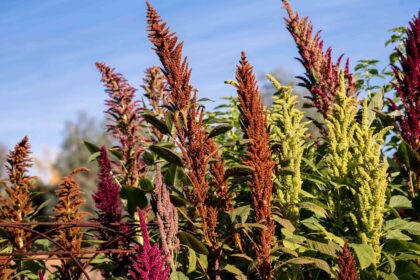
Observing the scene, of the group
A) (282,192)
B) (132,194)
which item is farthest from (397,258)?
(132,194)

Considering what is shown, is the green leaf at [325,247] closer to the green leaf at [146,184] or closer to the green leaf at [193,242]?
the green leaf at [193,242]

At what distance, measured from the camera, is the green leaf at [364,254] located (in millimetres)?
2908

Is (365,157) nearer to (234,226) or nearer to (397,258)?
(397,258)

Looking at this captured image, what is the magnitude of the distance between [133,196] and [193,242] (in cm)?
101

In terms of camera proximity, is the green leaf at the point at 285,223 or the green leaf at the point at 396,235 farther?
the green leaf at the point at 396,235

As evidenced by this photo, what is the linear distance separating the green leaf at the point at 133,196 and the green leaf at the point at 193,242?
84 centimetres

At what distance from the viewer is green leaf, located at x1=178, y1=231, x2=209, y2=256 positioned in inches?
116

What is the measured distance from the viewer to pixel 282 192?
10.4ft

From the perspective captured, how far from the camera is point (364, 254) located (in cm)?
295

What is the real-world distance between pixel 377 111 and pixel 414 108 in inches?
14.2

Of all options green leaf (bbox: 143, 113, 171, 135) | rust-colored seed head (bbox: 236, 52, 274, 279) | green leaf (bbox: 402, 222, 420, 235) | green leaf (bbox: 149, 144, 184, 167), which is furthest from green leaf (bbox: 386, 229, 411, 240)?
green leaf (bbox: 143, 113, 171, 135)

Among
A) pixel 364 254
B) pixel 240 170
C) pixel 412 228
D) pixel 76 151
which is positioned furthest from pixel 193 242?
pixel 76 151

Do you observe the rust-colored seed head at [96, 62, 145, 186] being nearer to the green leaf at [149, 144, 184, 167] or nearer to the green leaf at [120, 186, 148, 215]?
the green leaf at [120, 186, 148, 215]

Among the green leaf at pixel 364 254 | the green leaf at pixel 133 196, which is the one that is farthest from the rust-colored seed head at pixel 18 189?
the green leaf at pixel 364 254
